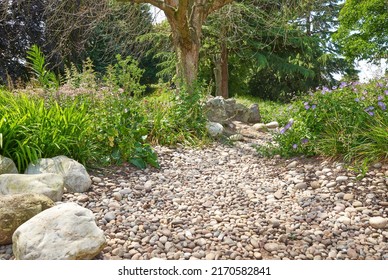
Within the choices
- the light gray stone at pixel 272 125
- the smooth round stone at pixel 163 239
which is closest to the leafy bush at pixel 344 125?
the smooth round stone at pixel 163 239

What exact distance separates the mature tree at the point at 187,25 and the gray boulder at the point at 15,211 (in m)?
4.58

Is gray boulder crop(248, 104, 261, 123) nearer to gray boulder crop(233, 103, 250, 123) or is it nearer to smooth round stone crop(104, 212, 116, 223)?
gray boulder crop(233, 103, 250, 123)

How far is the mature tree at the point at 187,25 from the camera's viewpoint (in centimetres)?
677

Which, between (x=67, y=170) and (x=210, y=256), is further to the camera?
(x=67, y=170)

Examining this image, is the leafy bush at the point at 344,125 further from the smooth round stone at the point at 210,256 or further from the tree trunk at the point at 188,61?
the tree trunk at the point at 188,61

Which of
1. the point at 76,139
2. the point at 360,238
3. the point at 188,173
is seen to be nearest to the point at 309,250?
the point at 360,238

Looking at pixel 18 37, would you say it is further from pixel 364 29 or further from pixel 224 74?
pixel 364 29

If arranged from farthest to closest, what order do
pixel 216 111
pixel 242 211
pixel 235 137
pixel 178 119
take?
pixel 216 111 < pixel 235 137 < pixel 178 119 < pixel 242 211

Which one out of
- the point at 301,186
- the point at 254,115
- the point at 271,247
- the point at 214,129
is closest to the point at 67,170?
the point at 271,247

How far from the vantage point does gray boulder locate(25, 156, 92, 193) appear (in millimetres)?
3248

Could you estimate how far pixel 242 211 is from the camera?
3.02m

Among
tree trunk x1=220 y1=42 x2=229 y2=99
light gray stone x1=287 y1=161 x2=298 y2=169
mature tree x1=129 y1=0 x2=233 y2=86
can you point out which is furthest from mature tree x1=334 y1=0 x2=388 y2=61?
light gray stone x1=287 y1=161 x2=298 y2=169

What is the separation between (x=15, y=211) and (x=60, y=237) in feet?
1.75

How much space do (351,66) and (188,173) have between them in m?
15.7
